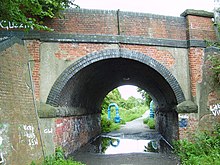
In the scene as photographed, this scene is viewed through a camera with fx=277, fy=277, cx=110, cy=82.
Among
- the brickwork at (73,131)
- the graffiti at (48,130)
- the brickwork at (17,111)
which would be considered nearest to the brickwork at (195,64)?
the brickwork at (73,131)

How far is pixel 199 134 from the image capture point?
28.7 feet

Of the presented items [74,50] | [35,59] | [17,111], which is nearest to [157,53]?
[74,50]

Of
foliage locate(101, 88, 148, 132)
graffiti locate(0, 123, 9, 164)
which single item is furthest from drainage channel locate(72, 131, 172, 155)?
foliage locate(101, 88, 148, 132)

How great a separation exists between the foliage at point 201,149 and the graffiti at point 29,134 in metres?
4.05

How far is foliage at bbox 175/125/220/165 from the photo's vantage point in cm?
695

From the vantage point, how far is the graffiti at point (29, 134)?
6585 millimetres

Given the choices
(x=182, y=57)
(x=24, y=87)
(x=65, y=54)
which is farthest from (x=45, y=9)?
(x=182, y=57)

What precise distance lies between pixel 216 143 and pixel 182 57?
3118mm

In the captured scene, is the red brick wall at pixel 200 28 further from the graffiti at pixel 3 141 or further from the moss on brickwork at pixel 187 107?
the graffiti at pixel 3 141

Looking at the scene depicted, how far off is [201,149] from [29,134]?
481 centimetres

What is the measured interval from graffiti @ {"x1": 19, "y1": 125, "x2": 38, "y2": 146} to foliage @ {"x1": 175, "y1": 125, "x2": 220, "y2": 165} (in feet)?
13.3

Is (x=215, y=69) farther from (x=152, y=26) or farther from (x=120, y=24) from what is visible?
(x=120, y=24)

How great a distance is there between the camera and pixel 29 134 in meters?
6.97

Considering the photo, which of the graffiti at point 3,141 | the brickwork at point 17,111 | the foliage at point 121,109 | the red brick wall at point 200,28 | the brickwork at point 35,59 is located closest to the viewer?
the graffiti at point 3,141
